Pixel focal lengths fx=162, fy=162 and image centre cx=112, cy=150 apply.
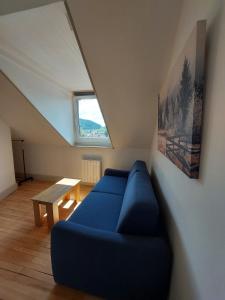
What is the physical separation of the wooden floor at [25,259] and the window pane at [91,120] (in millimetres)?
1786

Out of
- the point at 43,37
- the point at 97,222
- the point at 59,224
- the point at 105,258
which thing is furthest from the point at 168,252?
the point at 43,37

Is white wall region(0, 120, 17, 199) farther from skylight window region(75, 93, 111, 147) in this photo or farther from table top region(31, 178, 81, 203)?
skylight window region(75, 93, 111, 147)

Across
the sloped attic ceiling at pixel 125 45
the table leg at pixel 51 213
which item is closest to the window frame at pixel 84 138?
the sloped attic ceiling at pixel 125 45

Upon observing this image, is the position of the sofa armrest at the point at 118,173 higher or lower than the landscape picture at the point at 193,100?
lower

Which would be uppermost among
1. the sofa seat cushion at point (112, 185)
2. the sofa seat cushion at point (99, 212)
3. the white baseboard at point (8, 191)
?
the sofa seat cushion at point (112, 185)

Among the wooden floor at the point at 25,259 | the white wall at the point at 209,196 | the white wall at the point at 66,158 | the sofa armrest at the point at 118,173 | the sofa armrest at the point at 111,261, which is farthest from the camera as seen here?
the white wall at the point at 66,158

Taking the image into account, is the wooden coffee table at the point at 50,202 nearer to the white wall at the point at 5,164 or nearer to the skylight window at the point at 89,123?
the white wall at the point at 5,164

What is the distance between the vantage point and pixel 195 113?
734 mm

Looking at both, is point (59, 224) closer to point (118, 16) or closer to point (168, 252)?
point (168, 252)

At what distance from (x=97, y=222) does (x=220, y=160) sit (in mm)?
1360

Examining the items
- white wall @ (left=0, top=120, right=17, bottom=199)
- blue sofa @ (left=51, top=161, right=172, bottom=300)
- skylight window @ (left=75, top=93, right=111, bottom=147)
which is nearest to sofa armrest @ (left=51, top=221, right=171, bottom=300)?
blue sofa @ (left=51, top=161, right=172, bottom=300)

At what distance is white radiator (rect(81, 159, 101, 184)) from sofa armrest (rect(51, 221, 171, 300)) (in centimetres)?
222

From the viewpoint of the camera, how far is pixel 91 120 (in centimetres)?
369

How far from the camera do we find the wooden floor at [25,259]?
4.58 ft
